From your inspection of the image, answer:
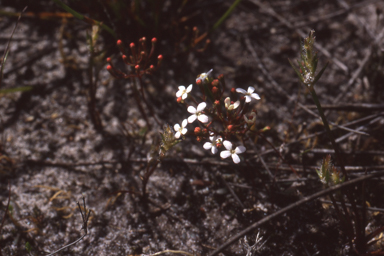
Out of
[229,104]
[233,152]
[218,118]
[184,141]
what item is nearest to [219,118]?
[218,118]

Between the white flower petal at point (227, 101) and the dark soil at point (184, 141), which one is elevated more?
the white flower petal at point (227, 101)

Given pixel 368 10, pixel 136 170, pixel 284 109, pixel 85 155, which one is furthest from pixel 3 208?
pixel 368 10

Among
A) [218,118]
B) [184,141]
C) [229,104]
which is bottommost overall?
[184,141]

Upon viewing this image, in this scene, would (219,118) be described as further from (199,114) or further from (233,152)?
(233,152)

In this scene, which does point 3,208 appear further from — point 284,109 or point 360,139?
point 360,139

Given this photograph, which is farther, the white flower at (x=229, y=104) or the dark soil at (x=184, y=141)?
the dark soil at (x=184, y=141)

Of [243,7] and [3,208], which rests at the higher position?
[243,7]

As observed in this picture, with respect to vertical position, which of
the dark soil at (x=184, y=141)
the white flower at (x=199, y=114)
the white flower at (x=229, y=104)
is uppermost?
the white flower at (x=229, y=104)

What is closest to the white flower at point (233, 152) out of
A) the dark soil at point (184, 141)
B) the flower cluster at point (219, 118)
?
the flower cluster at point (219, 118)

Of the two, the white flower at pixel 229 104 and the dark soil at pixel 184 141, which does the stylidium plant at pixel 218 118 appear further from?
the dark soil at pixel 184 141
